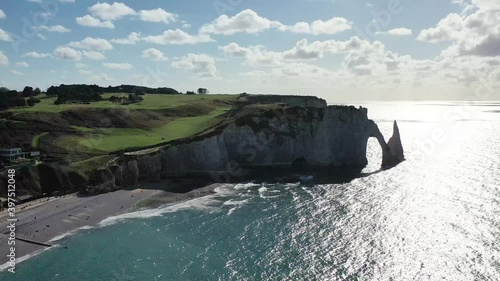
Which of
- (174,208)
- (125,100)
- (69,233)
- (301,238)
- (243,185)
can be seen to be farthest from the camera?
(125,100)

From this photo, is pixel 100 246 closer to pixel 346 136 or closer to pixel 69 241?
pixel 69 241

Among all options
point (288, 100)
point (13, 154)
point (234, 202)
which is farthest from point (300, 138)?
point (13, 154)

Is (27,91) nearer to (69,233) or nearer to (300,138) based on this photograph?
(300,138)

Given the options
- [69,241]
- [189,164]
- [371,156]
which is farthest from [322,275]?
[371,156]

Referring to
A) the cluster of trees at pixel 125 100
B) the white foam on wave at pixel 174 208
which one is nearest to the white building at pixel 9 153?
the white foam on wave at pixel 174 208

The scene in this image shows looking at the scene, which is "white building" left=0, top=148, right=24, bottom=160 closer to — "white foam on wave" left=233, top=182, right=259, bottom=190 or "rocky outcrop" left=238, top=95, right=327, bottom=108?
"white foam on wave" left=233, top=182, right=259, bottom=190

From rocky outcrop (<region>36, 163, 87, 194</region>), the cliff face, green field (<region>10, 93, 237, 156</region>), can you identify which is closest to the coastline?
rocky outcrop (<region>36, 163, 87, 194</region>)

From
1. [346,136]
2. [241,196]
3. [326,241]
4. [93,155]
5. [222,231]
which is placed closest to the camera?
[326,241]
